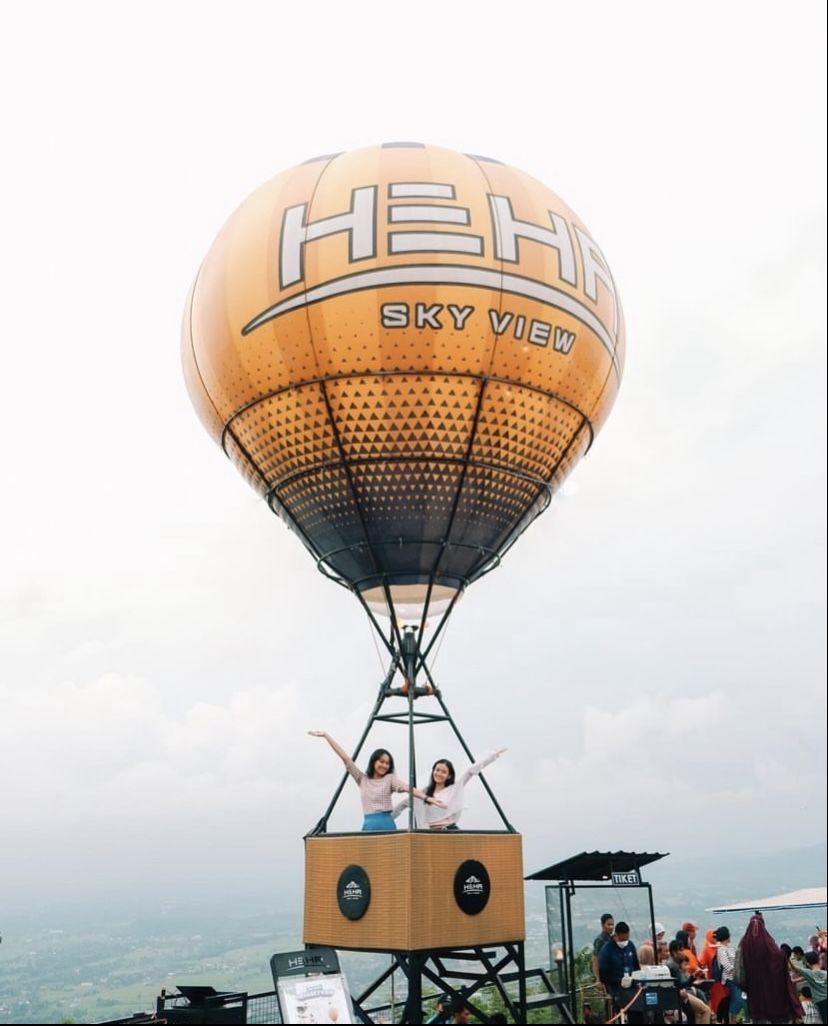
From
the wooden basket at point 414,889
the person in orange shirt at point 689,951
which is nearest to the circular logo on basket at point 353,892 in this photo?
the wooden basket at point 414,889

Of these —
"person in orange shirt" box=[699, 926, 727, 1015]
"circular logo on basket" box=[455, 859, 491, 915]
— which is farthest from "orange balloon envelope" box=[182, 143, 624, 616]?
"person in orange shirt" box=[699, 926, 727, 1015]

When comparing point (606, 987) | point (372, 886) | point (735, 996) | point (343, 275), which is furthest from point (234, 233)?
point (735, 996)

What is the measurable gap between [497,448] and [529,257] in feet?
8.06

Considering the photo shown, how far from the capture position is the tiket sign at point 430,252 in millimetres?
11406

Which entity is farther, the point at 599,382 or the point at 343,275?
the point at 599,382

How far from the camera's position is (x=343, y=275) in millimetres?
11477

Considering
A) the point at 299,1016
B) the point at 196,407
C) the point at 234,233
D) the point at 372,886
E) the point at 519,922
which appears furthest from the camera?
the point at 196,407

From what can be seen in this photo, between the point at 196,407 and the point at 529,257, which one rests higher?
the point at 529,257

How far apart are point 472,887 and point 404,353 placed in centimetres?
650

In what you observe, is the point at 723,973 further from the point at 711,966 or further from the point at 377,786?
the point at 377,786

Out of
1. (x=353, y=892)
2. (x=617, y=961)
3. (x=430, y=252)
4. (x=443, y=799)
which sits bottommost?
(x=617, y=961)

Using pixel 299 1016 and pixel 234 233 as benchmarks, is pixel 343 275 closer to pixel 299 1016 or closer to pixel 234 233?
pixel 234 233

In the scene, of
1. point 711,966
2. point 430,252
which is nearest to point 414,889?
point 711,966

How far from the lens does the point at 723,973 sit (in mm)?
12305
